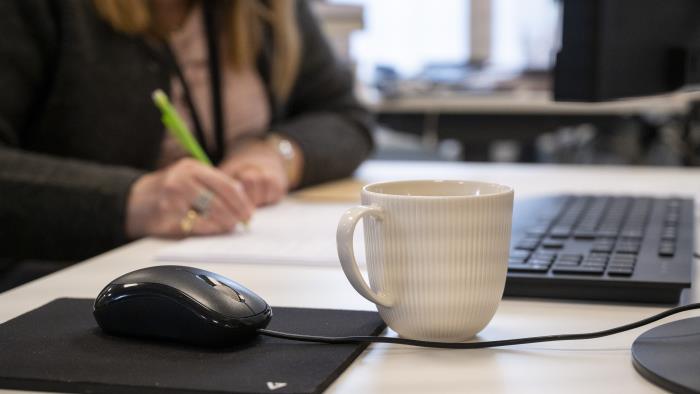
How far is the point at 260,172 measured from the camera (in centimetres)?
104

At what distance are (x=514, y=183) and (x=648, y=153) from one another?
2.42 m

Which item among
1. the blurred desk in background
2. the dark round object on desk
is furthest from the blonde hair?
the blurred desk in background

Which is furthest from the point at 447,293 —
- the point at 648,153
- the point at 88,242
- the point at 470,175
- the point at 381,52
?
the point at 381,52

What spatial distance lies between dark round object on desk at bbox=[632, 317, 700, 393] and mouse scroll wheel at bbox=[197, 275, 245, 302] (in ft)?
0.74

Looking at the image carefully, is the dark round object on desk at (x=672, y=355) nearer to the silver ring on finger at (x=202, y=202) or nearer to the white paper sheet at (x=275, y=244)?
the white paper sheet at (x=275, y=244)

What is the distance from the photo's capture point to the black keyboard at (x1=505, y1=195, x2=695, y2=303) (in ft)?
1.88

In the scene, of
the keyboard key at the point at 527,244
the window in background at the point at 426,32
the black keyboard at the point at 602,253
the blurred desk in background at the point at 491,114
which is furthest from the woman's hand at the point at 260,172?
the window in background at the point at 426,32

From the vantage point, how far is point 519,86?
2.96 meters

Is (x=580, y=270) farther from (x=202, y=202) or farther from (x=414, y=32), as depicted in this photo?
(x=414, y=32)

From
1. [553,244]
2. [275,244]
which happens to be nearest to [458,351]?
[553,244]

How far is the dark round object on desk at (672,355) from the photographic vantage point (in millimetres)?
394

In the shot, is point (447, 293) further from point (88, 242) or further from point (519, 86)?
point (519, 86)

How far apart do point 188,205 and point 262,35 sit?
20.6 inches

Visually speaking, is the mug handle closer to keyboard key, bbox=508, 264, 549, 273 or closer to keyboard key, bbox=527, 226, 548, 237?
keyboard key, bbox=508, 264, 549, 273
